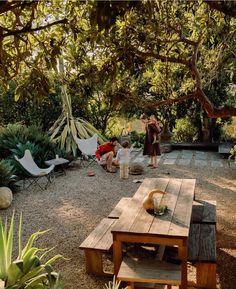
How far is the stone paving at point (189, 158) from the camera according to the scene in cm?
1035

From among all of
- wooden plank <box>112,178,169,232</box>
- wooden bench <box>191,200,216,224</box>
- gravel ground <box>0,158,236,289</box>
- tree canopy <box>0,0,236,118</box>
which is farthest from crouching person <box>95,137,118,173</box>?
tree canopy <box>0,0,236,118</box>

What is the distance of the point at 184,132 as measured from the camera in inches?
549

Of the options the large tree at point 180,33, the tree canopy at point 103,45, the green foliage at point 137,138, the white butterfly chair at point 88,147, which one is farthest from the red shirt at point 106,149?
the tree canopy at point 103,45

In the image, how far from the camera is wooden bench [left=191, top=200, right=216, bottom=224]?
4.91 m

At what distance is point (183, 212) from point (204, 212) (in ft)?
3.80

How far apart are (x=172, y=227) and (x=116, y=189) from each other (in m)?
4.36

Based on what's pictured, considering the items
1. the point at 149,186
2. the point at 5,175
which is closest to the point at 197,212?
the point at 149,186

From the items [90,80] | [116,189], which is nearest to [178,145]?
[116,189]

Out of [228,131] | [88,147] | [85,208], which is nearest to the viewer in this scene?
[85,208]

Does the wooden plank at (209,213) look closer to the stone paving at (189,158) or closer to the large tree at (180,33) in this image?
the large tree at (180,33)

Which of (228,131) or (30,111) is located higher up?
(30,111)

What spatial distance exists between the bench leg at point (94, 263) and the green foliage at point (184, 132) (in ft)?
33.0

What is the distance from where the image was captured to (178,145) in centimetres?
1275

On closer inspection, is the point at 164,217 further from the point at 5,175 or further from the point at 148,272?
the point at 5,175
